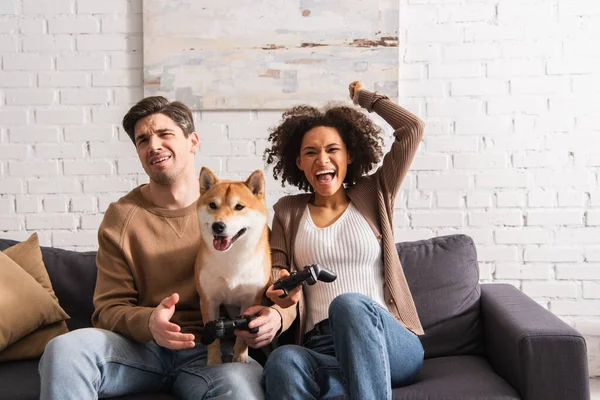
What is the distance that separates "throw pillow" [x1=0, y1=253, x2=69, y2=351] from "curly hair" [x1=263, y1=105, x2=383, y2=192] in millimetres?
882

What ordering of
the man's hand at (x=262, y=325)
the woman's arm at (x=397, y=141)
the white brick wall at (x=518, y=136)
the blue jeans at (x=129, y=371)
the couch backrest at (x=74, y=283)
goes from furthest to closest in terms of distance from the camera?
1. the white brick wall at (x=518, y=136)
2. the couch backrest at (x=74, y=283)
3. the woman's arm at (x=397, y=141)
4. the man's hand at (x=262, y=325)
5. the blue jeans at (x=129, y=371)

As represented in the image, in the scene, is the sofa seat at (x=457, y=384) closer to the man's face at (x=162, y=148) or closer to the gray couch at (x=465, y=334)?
the gray couch at (x=465, y=334)

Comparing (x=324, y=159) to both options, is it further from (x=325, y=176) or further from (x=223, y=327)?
(x=223, y=327)

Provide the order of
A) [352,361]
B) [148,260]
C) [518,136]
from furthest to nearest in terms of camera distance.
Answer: [518,136], [148,260], [352,361]

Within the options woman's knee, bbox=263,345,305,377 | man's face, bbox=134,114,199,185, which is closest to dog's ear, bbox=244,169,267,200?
man's face, bbox=134,114,199,185

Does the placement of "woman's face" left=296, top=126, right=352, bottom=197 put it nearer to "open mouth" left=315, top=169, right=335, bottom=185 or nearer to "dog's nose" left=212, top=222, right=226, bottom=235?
"open mouth" left=315, top=169, right=335, bottom=185

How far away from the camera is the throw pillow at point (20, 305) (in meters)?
2.00

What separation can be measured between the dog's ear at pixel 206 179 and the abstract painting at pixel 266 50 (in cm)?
112

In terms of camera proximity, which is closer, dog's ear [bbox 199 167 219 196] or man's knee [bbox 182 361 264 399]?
man's knee [bbox 182 361 264 399]

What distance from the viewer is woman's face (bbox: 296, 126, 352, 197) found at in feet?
6.39

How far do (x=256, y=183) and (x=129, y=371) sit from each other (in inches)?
24.4

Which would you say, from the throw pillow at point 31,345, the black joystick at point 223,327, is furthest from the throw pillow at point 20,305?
the black joystick at point 223,327

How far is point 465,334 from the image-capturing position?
6.93ft

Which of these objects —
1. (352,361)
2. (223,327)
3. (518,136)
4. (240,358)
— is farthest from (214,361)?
(518,136)
